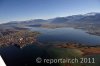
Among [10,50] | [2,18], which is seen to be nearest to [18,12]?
[2,18]

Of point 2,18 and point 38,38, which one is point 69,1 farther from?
point 2,18

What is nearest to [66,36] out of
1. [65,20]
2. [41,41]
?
[65,20]

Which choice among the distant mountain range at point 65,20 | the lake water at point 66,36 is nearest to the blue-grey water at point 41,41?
the lake water at point 66,36

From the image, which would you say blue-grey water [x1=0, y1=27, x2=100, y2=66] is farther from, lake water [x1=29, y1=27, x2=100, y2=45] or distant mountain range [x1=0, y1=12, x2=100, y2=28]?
distant mountain range [x1=0, y1=12, x2=100, y2=28]

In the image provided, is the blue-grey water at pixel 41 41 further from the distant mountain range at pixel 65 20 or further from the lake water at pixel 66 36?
the distant mountain range at pixel 65 20

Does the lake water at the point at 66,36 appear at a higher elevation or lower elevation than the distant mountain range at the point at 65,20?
lower

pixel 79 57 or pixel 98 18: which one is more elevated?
pixel 98 18

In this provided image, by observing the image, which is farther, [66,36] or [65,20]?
[65,20]

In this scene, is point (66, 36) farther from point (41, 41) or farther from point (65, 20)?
point (41, 41)
